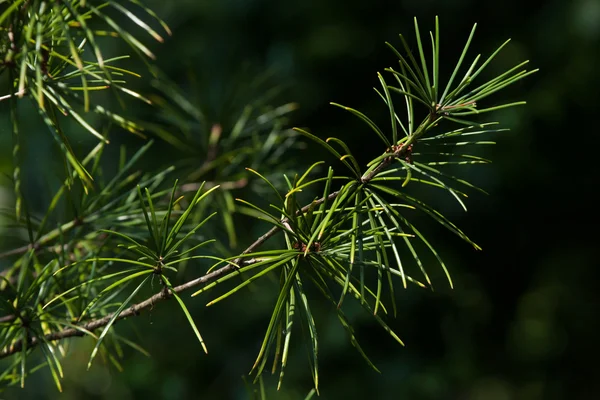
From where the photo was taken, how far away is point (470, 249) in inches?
64.6

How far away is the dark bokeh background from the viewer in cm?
157

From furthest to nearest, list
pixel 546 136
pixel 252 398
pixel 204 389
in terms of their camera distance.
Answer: pixel 204 389 → pixel 546 136 → pixel 252 398

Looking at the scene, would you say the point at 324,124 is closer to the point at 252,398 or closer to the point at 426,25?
the point at 426,25

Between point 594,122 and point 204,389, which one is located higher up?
point 594,122

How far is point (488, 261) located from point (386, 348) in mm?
324

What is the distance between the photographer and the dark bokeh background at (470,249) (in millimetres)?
1568

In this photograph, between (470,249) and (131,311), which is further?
(470,249)

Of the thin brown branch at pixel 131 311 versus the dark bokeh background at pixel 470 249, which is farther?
the dark bokeh background at pixel 470 249

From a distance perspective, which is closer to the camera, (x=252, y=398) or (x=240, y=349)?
(x=252, y=398)

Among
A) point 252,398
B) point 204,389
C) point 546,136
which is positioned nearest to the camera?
point 252,398

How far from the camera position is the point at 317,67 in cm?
168

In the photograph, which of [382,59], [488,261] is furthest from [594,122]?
[382,59]

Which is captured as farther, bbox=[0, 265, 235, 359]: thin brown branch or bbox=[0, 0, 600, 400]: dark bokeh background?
bbox=[0, 0, 600, 400]: dark bokeh background

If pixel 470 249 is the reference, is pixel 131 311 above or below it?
above
